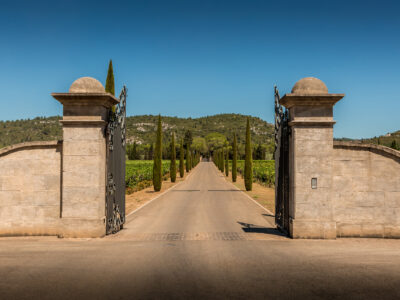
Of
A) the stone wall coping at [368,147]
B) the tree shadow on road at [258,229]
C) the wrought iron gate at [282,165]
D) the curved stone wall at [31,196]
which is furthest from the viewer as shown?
the tree shadow on road at [258,229]

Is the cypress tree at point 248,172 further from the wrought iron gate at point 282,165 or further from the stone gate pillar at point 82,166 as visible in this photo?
the stone gate pillar at point 82,166

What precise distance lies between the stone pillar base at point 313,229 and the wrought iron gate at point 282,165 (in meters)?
0.58

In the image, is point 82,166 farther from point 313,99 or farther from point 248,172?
point 248,172

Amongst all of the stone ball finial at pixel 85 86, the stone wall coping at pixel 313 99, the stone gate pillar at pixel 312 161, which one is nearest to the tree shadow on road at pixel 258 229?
the stone gate pillar at pixel 312 161

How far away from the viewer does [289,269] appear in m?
5.63

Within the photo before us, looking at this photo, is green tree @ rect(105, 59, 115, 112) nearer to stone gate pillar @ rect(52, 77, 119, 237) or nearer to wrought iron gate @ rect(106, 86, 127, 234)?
wrought iron gate @ rect(106, 86, 127, 234)

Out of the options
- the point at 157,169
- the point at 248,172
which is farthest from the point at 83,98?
the point at 248,172

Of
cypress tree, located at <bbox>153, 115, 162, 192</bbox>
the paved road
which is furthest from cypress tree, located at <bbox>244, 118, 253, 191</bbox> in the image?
the paved road

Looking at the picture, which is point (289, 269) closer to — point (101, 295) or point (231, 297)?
point (231, 297)

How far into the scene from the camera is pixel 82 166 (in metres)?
8.23

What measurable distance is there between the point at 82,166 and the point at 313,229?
21.8 feet

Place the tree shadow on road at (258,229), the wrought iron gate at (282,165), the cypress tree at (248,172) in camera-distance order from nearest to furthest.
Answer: the wrought iron gate at (282,165)
the tree shadow on road at (258,229)
the cypress tree at (248,172)

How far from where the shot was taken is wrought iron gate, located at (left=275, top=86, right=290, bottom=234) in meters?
8.80

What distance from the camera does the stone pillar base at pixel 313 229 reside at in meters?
8.09
